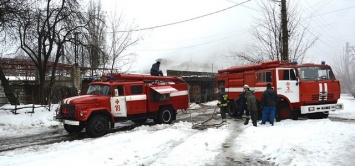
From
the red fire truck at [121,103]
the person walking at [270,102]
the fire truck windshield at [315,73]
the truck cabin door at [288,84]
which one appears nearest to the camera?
the red fire truck at [121,103]

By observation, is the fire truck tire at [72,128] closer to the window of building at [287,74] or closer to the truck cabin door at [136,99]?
the truck cabin door at [136,99]

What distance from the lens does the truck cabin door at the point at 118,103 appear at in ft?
38.9

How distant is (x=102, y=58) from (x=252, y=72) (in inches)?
406

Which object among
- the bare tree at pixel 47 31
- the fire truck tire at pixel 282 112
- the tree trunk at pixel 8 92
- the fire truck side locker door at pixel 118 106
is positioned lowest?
the fire truck tire at pixel 282 112

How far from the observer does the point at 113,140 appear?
934 centimetres

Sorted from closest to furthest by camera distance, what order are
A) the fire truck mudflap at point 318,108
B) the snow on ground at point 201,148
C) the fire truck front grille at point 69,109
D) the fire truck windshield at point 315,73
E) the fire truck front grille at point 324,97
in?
the snow on ground at point 201,148, the fire truck front grille at point 69,109, the fire truck mudflap at point 318,108, the fire truck front grille at point 324,97, the fire truck windshield at point 315,73

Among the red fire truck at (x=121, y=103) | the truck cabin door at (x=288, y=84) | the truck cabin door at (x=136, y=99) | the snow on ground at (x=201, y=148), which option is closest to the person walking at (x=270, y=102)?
the truck cabin door at (x=288, y=84)

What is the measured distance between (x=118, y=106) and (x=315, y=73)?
28.6 feet

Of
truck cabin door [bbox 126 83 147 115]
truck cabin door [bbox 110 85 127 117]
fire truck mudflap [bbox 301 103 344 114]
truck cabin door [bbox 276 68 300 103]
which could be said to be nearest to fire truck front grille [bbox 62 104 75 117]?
truck cabin door [bbox 110 85 127 117]

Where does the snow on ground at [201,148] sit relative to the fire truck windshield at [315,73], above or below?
below

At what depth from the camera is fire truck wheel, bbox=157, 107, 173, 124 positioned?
13.8 meters

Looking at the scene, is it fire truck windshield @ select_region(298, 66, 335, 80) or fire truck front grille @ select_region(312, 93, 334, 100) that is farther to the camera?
fire truck windshield @ select_region(298, 66, 335, 80)

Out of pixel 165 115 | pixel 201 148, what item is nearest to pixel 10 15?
pixel 165 115

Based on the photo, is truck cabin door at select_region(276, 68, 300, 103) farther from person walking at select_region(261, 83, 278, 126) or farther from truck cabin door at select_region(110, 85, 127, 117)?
truck cabin door at select_region(110, 85, 127, 117)
